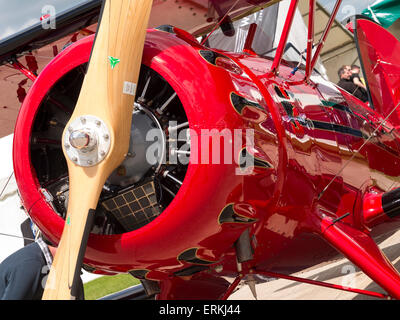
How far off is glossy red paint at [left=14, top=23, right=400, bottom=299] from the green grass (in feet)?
13.9

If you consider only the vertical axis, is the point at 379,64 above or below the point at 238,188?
above

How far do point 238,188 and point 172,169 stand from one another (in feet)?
1.25

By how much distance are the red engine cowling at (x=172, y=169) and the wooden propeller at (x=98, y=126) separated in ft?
0.57

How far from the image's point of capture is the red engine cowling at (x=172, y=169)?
8.21ft

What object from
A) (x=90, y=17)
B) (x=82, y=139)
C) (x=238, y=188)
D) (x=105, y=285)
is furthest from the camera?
(x=105, y=285)

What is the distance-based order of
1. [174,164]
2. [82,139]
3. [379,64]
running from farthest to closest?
[379,64]
[174,164]
[82,139]

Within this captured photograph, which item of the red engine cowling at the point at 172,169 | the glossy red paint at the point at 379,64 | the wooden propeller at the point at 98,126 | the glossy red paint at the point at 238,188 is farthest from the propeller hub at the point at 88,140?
the glossy red paint at the point at 379,64

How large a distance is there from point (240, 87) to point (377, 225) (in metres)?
1.68

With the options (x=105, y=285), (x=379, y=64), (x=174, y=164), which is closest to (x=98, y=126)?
(x=174, y=164)

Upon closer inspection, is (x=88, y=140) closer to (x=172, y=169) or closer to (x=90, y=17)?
(x=172, y=169)

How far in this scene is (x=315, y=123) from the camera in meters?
3.34

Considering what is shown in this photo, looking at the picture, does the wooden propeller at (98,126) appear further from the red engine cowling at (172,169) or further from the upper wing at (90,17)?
the upper wing at (90,17)

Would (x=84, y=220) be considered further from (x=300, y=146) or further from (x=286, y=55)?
(x=286, y=55)

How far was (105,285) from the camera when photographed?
26.0 ft
